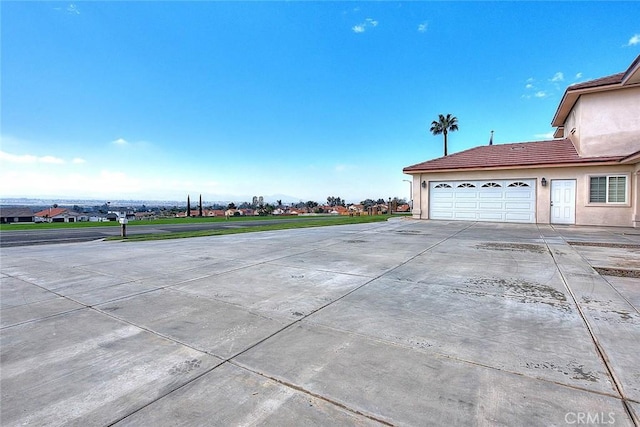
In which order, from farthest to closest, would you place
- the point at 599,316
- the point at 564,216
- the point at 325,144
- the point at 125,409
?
the point at 325,144 → the point at 564,216 → the point at 599,316 → the point at 125,409

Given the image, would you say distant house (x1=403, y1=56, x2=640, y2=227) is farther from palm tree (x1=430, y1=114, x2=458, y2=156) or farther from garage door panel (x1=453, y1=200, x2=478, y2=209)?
palm tree (x1=430, y1=114, x2=458, y2=156)

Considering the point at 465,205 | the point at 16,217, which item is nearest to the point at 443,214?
the point at 465,205

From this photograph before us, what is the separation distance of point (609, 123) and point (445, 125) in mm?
30178

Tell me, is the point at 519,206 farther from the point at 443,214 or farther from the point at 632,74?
the point at 632,74

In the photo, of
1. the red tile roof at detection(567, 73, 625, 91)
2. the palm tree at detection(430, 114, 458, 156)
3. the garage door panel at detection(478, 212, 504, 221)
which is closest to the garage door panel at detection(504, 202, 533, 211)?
the garage door panel at detection(478, 212, 504, 221)

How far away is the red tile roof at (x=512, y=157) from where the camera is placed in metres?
13.6

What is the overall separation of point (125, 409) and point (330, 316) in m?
1.96

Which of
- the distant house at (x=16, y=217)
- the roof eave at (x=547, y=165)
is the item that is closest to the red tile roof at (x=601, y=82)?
the roof eave at (x=547, y=165)

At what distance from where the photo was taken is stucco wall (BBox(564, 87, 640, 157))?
12.7m

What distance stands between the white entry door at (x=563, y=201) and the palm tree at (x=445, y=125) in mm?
30189

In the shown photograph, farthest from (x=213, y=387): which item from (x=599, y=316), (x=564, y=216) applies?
(x=564, y=216)

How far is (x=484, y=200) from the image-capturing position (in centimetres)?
1552

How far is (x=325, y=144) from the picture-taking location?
105 ft

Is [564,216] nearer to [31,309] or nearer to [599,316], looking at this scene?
[599,316]
